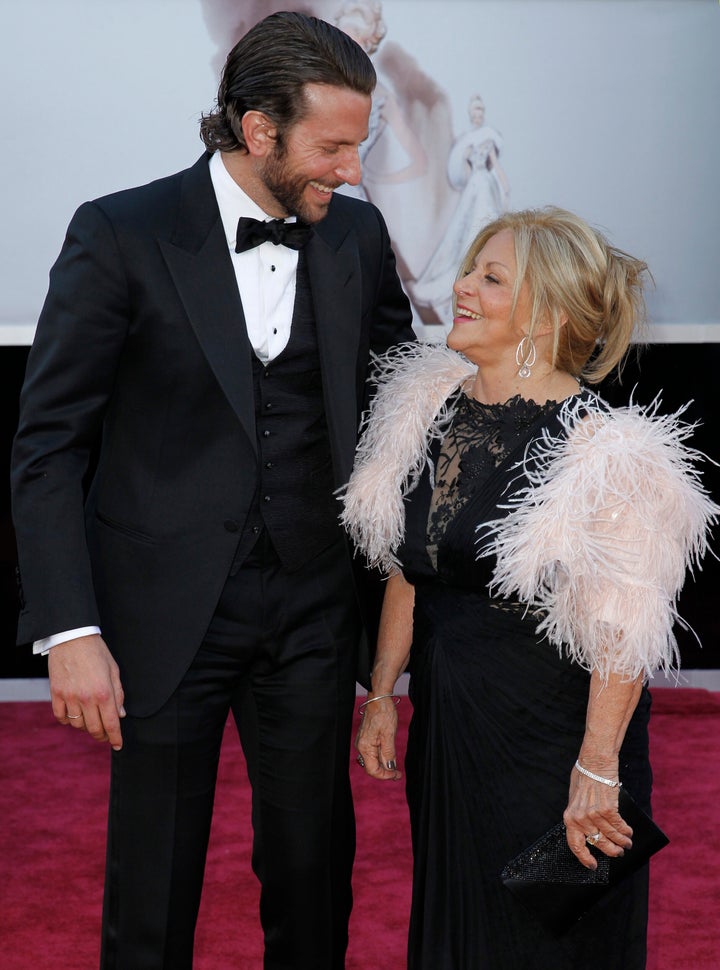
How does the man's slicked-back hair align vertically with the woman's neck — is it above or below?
above

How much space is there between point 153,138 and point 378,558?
2.57 m

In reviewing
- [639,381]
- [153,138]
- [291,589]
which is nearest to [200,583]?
[291,589]

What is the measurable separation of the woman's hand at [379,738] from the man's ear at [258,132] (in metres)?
0.91

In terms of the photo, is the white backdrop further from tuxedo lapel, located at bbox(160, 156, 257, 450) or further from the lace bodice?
the lace bodice

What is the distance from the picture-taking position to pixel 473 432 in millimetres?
1834

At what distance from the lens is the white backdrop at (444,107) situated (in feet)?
13.1

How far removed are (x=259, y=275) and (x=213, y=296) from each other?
110 millimetres

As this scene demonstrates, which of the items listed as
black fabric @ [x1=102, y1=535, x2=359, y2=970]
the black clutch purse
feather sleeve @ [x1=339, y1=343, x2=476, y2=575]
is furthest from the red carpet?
feather sleeve @ [x1=339, y1=343, x2=476, y2=575]

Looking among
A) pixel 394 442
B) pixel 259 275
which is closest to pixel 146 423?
pixel 259 275

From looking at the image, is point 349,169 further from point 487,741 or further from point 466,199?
point 466,199

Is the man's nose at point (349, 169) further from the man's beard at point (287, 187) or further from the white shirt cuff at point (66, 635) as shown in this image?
the white shirt cuff at point (66, 635)

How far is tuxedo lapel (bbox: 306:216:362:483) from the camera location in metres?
1.79

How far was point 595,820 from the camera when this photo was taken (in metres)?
1.68

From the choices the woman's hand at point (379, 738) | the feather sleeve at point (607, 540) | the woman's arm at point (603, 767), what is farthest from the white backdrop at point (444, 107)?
the woman's arm at point (603, 767)
